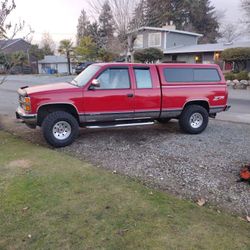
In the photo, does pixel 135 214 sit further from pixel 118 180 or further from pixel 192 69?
pixel 192 69

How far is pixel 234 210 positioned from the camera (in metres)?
4.09

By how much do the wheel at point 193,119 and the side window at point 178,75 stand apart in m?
0.78

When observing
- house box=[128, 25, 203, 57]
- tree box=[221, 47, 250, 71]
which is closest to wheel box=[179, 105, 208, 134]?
tree box=[221, 47, 250, 71]

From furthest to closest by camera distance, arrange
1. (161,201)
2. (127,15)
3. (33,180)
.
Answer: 1. (127,15)
2. (33,180)
3. (161,201)

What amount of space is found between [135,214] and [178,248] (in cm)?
A: 82

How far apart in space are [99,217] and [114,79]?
4.15 m

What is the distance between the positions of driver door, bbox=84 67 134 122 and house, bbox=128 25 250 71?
86.8 feet

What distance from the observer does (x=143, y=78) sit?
24.6 ft

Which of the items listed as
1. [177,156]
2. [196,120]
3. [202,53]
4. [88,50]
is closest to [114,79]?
[177,156]

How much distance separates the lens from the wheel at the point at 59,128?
264 inches

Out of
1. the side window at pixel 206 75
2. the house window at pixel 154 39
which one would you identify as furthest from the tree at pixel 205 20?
the side window at pixel 206 75

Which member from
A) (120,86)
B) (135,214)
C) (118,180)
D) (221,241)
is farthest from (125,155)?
(221,241)

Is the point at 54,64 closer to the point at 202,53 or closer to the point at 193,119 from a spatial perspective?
the point at 202,53

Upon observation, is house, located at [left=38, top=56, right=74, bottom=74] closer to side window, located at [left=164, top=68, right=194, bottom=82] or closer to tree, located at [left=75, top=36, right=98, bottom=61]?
tree, located at [left=75, top=36, right=98, bottom=61]
